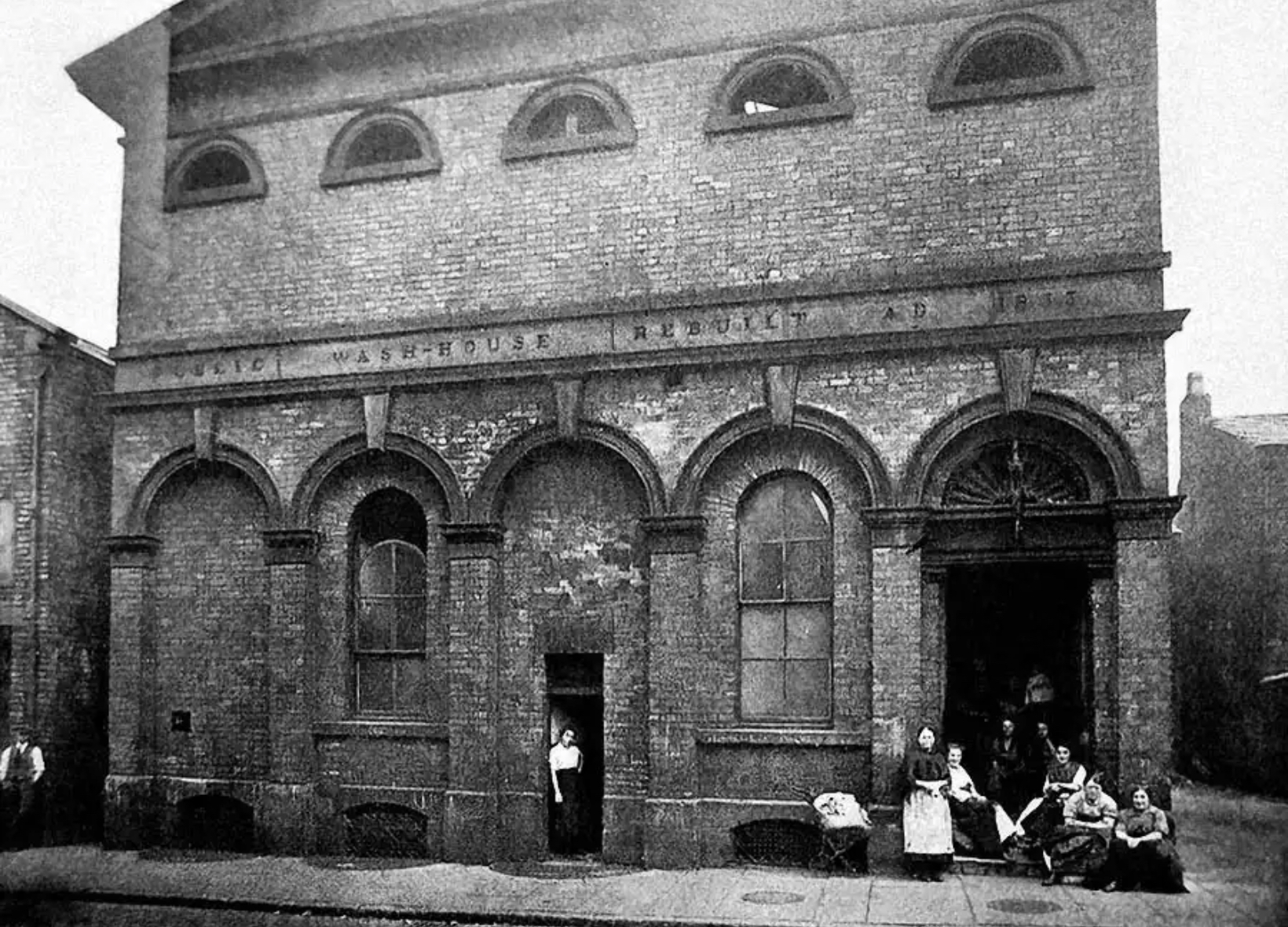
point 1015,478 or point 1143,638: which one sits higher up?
point 1015,478

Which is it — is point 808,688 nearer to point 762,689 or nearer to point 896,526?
point 762,689

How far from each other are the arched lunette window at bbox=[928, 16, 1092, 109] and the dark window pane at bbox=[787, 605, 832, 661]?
5.24 meters

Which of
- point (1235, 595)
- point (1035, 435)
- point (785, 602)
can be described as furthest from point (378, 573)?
point (1235, 595)

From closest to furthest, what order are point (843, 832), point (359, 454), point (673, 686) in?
1. point (843, 832)
2. point (673, 686)
3. point (359, 454)

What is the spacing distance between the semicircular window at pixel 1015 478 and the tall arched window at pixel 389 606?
5.96 m

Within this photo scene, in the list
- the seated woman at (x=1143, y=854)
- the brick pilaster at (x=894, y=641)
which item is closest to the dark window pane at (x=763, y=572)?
the brick pilaster at (x=894, y=641)

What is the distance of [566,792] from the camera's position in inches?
531

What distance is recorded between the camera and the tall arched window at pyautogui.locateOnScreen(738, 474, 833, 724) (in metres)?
13.0

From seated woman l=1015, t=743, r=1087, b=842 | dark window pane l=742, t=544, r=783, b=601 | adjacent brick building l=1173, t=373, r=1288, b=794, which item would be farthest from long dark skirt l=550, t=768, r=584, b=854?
adjacent brick building l=1173, t=373, r=1288, b=794

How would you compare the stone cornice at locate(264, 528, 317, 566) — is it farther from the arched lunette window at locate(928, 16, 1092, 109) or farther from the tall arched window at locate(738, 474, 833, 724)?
the arched lunette window at locate(928, 16, 1092, 109)

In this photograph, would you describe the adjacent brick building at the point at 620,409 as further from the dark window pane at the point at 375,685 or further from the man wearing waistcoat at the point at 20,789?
the man wearing waistcoat at the point at 20,789

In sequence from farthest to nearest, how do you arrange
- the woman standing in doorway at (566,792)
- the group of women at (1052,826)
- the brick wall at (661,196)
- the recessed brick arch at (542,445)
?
1. the woman standing in doorway at (566,792)
2. the recessed brick arch at (542,445)
3. the brick wall at (661,196)
4. the group of women at (1052,826)

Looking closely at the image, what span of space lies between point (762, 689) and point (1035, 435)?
149 inches

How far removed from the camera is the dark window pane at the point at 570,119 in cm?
1380
